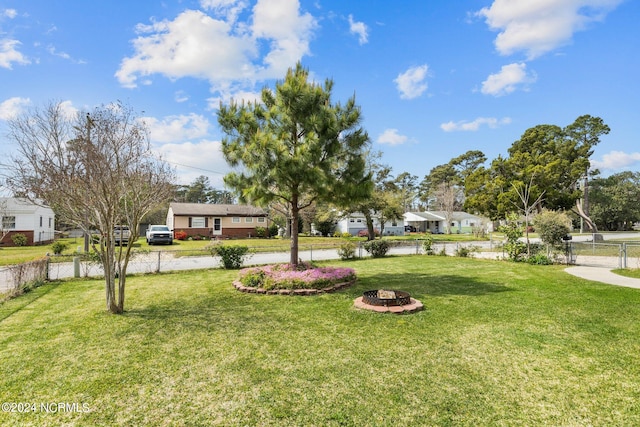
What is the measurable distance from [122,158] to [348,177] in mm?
5519

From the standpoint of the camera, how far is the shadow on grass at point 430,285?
8539 millimetres

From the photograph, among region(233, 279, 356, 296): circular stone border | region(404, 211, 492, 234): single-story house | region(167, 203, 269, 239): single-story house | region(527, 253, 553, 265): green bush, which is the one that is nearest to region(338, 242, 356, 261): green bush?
region(233, 279, 356, 296): circular stone border

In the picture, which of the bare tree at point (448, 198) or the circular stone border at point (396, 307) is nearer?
the circular stone border at point (396, 307)

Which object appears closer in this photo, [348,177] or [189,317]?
[189,317]

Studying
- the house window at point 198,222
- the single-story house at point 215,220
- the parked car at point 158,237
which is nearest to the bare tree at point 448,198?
the single-story house at point 215,220

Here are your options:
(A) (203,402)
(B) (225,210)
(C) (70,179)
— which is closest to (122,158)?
(C) (70,179)

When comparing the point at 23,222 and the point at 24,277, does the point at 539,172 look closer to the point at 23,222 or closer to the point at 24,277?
the point at 24,277

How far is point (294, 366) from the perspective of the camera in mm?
4176

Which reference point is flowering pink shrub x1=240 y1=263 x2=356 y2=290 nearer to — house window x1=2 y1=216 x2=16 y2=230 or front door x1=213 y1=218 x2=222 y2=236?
house window x1=2 y1=216 x2=16 y2=230

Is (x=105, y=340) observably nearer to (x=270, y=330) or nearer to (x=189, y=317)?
(x=189, y=317)

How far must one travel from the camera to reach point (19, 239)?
73.6 ft

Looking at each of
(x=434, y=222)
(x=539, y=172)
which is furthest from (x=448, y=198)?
(x=539, y=172)

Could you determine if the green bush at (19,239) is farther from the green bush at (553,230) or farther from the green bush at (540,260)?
the green bush at (553,230)

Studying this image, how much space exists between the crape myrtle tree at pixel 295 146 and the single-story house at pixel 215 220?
77.2 ft
